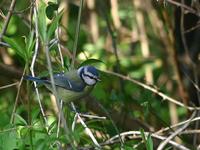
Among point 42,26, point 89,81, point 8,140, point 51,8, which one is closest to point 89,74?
point 89,81

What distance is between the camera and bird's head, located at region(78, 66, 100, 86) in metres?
2.91

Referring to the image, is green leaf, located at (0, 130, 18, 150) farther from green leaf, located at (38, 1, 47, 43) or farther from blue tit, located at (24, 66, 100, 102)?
green leaf, located at (38, 1, 47, 43)

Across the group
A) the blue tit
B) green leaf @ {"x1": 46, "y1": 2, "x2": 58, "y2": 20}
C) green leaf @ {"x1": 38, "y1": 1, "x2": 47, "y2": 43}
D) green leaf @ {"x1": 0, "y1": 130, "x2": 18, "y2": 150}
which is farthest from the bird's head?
green leaf @ {"x1": 38, "y1": 1, "x2": 47, "y2": 43}

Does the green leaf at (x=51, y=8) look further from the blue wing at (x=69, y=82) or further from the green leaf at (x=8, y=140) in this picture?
the green leaf at (x=8, y=140)

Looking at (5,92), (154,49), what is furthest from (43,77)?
(154,49)

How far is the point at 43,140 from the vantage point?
2.32 meters

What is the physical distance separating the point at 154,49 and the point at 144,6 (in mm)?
433

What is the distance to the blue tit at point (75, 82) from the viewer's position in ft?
9.46

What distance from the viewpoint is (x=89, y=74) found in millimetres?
2961

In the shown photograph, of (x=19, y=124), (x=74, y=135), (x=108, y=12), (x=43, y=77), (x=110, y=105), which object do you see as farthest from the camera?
(x=108, y=12)

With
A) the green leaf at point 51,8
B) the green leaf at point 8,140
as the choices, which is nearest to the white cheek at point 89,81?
the green leaf at point 51,8

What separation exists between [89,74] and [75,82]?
109 millimetres

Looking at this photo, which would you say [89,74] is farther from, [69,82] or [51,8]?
[51,8]

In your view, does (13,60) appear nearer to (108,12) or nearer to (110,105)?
(108,12)
